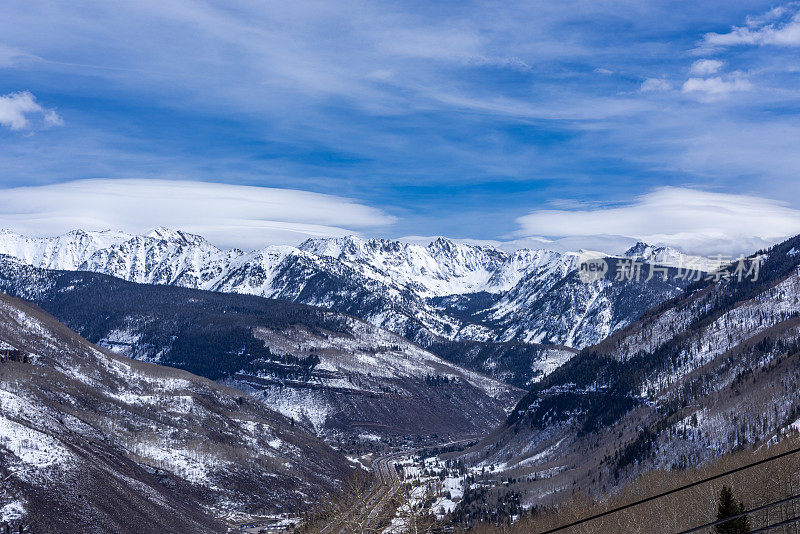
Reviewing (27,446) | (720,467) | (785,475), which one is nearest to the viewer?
(785,475)

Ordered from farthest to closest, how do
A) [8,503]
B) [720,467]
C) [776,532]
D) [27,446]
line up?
[27,446] < [720,467] < [8,503] < [776,532]

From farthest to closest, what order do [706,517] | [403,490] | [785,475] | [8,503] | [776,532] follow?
[8,503], [785,475], [706,517], [776,532], [403,490]

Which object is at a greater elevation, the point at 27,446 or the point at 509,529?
the point at 27,446

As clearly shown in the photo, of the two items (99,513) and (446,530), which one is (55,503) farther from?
(446,530)

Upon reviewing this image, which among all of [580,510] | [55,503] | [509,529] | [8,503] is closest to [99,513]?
[55,503]

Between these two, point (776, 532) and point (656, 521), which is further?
point (656, 521)

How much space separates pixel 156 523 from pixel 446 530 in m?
77.8

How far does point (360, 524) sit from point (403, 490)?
6.33m

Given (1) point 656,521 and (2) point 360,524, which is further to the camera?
(1) point 656,521

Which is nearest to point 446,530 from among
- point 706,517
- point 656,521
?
point 656,521

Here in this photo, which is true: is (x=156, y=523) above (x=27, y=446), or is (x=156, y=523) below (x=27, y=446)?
below

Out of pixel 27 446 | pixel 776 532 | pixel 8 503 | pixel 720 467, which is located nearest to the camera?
pixel 776 532

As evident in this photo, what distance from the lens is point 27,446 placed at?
650 ft

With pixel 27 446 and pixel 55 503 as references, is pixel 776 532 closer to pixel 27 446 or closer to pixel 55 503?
pixel 55 503
